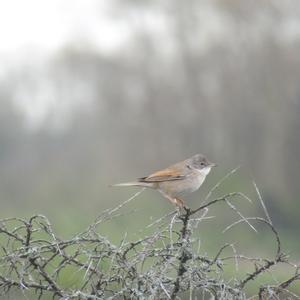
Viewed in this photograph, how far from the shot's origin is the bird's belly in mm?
6895

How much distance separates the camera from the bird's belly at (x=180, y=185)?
689 centimetres

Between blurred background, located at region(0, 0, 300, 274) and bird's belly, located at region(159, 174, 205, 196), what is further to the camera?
blurred background, located at region(0, 0, 300, 274)

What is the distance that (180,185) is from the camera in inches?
273

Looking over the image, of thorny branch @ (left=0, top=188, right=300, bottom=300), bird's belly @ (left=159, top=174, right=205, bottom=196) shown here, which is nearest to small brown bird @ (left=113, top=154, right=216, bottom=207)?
bird's belly @ (left=159, top=174, right=205, bottom=196)

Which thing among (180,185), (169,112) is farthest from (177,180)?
(169,112)

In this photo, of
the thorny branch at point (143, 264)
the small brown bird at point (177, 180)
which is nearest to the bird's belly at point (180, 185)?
the small brown bird at point (177, 180)

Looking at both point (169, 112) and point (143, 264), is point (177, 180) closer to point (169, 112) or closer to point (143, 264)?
point (143, 264)

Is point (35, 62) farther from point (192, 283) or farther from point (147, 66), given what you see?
point (192, 283)

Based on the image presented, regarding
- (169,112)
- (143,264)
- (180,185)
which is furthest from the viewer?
(169,112)

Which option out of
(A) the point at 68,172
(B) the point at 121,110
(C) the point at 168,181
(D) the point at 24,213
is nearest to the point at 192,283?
(C) the point at 168,181

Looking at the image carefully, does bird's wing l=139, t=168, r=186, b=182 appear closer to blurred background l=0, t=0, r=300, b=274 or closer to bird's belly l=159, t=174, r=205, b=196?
bird's belly l=159, t=174, r=205, b=196

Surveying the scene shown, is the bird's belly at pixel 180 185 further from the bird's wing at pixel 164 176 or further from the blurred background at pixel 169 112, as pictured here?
the blurred background at pixel 169 112

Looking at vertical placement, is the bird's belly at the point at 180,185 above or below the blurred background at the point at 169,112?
below

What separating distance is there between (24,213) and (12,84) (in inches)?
140
